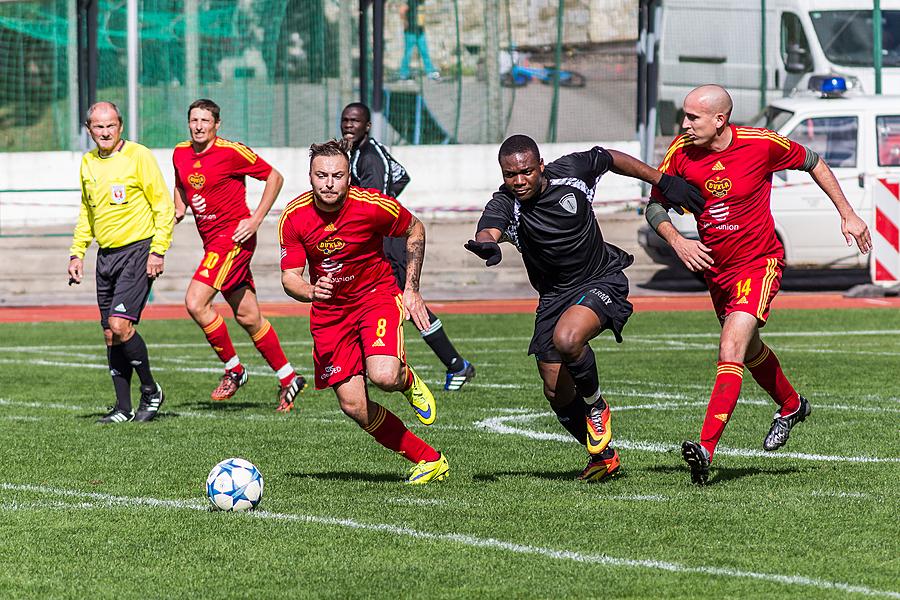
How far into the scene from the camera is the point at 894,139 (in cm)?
2062

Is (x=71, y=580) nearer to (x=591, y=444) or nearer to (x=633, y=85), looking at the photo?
(x=591, y=444)

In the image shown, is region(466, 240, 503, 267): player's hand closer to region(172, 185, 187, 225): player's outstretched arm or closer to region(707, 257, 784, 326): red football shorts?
region(707, 257, 784, 326): red football shorts

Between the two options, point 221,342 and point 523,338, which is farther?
point 523,338

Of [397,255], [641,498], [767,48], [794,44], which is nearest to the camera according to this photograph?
[641,498]

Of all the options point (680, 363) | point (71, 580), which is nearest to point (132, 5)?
point (680, 363)

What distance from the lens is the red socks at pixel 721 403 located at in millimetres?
7500

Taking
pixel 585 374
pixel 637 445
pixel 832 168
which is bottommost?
pixel 637 445

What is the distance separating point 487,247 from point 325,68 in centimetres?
2162

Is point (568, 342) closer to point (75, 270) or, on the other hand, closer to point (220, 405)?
point (75, 270)

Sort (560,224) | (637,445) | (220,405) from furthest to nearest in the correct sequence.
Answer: (220,405)
(637,445)
(560,224)

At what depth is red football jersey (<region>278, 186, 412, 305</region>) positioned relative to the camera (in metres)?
7.67

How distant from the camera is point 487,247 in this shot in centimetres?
698

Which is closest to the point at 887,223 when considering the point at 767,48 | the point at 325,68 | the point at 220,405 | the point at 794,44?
the point at 794,44

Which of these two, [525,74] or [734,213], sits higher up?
[525,74]
